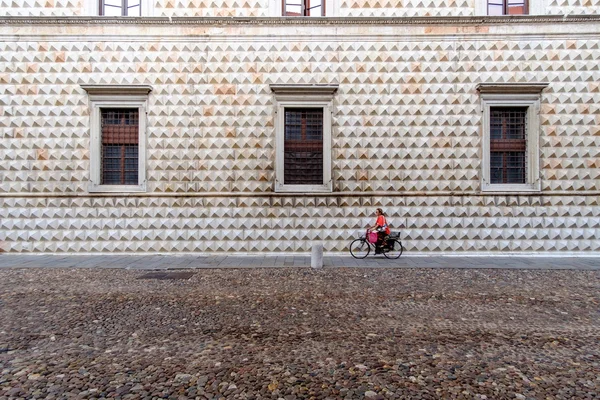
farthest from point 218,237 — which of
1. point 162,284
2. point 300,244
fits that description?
point 162,284

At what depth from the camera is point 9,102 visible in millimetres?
11000

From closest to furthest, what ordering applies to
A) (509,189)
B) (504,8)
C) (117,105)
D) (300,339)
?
(300,339) → (509,189) → (117,105) → (504,8)

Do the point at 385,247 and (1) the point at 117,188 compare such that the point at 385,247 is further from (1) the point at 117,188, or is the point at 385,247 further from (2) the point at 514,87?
(1) the point at 117,188

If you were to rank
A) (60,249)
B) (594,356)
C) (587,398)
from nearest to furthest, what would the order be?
(587,398) → (594,356) → (60,249)

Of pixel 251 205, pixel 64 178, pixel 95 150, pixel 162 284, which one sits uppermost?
pixel 95 150

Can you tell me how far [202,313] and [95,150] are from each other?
25.8 ft

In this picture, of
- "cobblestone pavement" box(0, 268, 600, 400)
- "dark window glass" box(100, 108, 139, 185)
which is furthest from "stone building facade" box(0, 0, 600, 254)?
"cobblestone pavement" box(0, 268, 600, 400)

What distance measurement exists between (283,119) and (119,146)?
193 inches

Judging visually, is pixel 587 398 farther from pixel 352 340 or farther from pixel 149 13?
pixel 149 13

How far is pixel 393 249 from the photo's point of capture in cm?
1052

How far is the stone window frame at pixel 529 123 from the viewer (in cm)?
1086

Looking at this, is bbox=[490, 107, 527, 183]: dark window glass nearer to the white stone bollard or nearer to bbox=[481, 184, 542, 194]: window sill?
bbox=[481, 184, 542, 194]: window sill

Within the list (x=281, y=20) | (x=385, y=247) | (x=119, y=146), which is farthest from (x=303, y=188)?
(x=119, y=146)

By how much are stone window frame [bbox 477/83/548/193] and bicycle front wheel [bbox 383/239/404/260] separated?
9.57 feet
